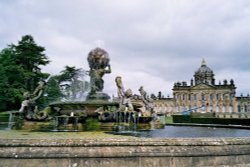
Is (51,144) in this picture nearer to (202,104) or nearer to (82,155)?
(82,155)

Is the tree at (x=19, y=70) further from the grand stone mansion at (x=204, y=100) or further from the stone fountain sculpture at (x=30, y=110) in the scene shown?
the grand stone mansion at (x=204, y=100)

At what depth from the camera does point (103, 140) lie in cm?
513

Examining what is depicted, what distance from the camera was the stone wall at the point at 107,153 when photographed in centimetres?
496

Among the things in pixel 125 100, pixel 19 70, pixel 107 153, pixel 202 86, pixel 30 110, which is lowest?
pixel 107 153

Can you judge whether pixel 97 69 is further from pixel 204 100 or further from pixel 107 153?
pixel 204 100

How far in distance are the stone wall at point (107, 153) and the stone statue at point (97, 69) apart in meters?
6.85

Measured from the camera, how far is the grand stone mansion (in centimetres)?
10644

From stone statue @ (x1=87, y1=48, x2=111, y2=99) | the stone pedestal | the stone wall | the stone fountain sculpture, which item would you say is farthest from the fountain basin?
the stone wall

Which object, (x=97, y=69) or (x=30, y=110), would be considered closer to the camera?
(x=30, y=110)

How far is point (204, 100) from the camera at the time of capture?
10938cm

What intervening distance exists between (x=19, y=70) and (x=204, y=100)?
83.6 metres

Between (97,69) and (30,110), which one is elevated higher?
(97,69)

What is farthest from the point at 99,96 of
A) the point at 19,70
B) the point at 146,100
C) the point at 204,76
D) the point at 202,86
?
the point at 204,76

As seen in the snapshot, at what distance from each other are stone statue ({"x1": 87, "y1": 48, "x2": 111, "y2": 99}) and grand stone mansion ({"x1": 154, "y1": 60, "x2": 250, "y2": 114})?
9660 cm
